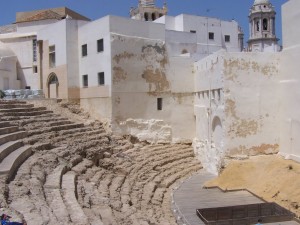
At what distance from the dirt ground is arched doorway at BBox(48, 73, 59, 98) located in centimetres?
1146

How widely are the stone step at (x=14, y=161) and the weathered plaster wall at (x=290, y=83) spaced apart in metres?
11.1

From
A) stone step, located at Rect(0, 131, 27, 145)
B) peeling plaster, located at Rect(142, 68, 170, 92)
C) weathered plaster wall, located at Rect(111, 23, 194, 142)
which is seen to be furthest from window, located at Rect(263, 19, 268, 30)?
stone step, located at Rect(0, 131, 27, 145)

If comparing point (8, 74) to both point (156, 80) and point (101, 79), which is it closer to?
point (101, 79)

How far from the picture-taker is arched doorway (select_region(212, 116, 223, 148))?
18891mm

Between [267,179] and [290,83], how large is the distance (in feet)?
14.9

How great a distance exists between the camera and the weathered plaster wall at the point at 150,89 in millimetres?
20906

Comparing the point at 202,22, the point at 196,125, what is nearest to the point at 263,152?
the point at 196,125

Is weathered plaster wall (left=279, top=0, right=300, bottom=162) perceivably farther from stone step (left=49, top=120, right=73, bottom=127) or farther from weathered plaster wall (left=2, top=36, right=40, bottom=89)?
weathered plaster wall (left=2, top=36, right=40, bottom=89)

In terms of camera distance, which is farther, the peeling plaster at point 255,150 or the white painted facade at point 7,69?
the white painted facade at point 7,69

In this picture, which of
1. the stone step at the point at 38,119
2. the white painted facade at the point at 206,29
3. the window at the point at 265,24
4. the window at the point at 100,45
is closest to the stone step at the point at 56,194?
the stone step at the point at 38,119

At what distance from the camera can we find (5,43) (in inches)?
1100

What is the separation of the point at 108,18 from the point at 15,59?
991 cm

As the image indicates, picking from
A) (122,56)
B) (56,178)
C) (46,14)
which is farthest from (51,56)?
(56,178)

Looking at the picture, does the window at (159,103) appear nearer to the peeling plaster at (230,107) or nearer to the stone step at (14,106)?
the peeling plaster at (230,107)
